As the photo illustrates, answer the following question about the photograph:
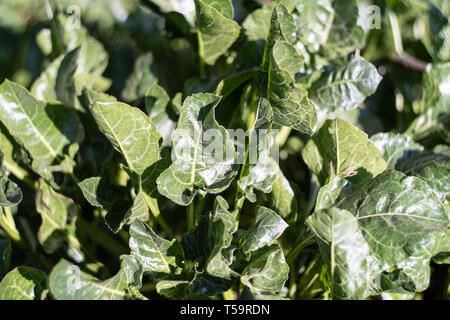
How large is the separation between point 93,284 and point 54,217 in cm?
21

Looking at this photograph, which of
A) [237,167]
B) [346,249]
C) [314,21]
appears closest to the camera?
[346,249]

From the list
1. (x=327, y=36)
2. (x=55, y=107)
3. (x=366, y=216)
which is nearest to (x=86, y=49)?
(x=55, y=107)

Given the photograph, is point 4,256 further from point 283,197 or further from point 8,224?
point 283,197

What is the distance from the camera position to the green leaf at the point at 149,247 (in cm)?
71

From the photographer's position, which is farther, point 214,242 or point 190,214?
point 190,214

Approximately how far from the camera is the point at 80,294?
2.14ft

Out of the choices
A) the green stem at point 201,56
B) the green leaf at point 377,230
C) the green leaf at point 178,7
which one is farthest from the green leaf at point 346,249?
the green leaf at point 178,7

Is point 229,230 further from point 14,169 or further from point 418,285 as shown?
point 14,169

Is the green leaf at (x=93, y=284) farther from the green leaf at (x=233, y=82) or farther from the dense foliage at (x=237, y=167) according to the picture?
the green leaf at (x=233, y=82)

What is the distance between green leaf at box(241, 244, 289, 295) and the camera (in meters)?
0.68

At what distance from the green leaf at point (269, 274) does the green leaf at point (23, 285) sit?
323 millimetres

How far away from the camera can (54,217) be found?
2.69ft

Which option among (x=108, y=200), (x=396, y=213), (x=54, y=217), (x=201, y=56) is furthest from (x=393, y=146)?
(x=54, y=217)
